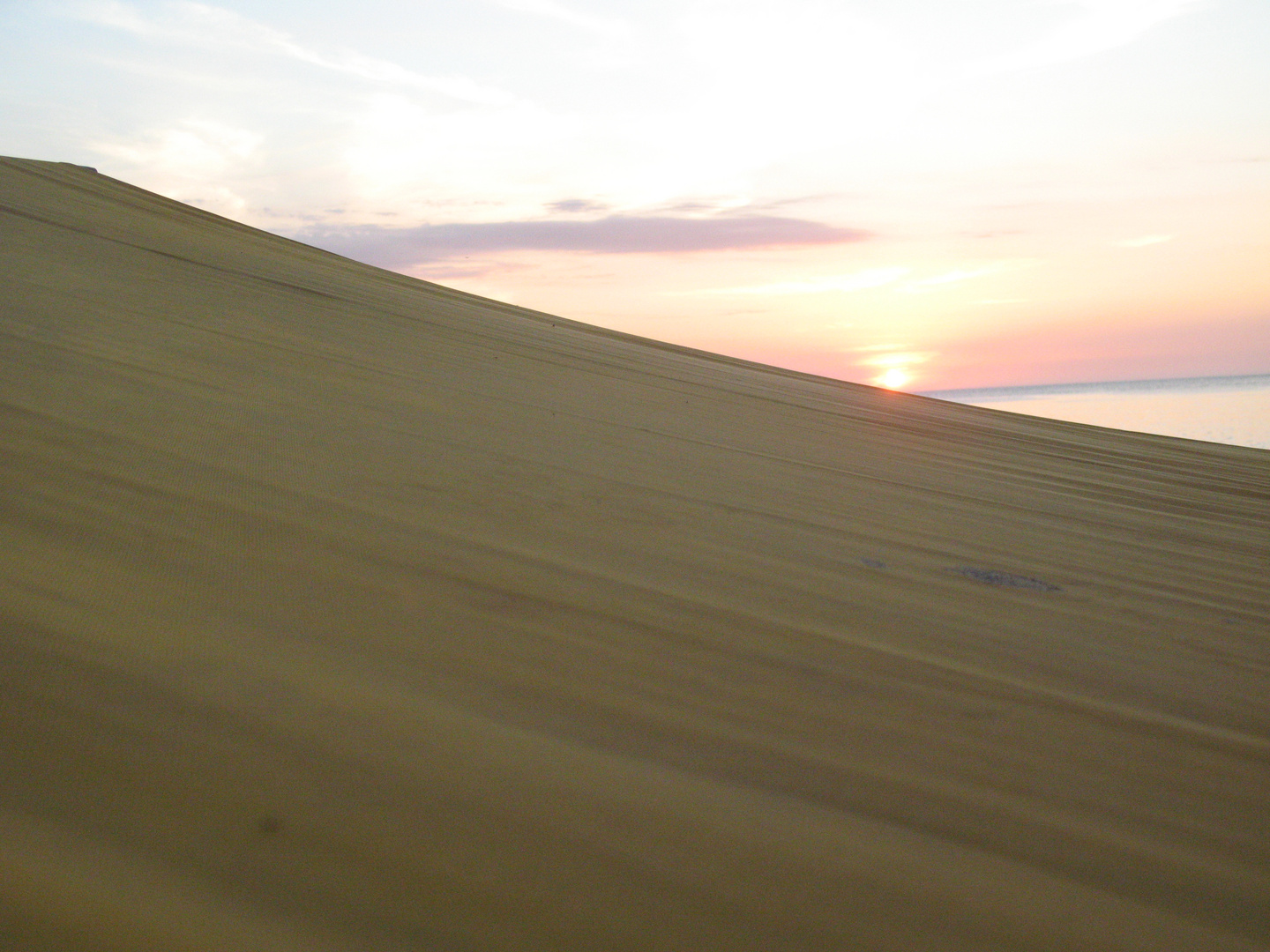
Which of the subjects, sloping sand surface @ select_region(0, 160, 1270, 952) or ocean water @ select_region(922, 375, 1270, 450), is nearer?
sloping sand surface @ select_region(0, 160, 1270, 952)

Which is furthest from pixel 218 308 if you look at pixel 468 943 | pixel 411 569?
pixel 468 943

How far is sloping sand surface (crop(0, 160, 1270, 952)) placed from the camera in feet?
1.86

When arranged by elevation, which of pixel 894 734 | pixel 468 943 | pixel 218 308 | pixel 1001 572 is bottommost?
pixel 468 943

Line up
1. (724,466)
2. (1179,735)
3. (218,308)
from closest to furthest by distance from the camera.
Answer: (1179,735) → (724,466) → (218,308)

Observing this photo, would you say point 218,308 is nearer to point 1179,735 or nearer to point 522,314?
point 522,314

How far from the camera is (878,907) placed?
1.97 feet

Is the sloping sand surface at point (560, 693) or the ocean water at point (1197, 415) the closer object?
the sloping sand surface at point (560, 693)

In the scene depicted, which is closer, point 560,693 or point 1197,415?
point 560,693

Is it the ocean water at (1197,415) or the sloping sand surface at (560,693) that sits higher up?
the ocean water at (1197,415)

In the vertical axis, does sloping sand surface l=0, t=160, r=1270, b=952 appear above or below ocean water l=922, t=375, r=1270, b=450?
below

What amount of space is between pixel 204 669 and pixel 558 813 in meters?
0.35

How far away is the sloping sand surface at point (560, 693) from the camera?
566 millimetres

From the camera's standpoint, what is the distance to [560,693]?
0.82m

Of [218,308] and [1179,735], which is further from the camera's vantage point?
[218,308]
